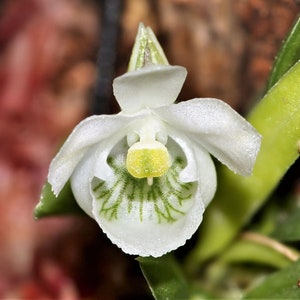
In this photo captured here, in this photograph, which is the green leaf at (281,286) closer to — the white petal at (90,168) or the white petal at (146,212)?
the white petal at (146,212)

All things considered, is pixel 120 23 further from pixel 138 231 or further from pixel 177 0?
pixel 138 231

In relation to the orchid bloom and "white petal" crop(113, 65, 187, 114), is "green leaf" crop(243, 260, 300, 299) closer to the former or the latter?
the orchid bloom

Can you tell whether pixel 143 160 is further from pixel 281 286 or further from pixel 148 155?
pixel 281 286

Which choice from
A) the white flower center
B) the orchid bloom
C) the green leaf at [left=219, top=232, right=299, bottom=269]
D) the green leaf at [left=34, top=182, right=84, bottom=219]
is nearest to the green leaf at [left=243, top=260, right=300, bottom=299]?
the green leaf at [left=219, top=232, right=299, bottom=269]

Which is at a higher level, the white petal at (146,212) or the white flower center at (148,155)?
the white flower center at (148,155)

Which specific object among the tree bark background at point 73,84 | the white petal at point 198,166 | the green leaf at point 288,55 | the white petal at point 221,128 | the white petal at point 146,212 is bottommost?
the tree bark background at point 73,84

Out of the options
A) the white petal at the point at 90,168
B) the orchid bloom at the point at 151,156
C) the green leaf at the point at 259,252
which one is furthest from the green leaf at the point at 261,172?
the white petal at the point at 90,168

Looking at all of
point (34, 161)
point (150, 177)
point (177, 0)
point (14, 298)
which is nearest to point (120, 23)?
point (177, 0)
